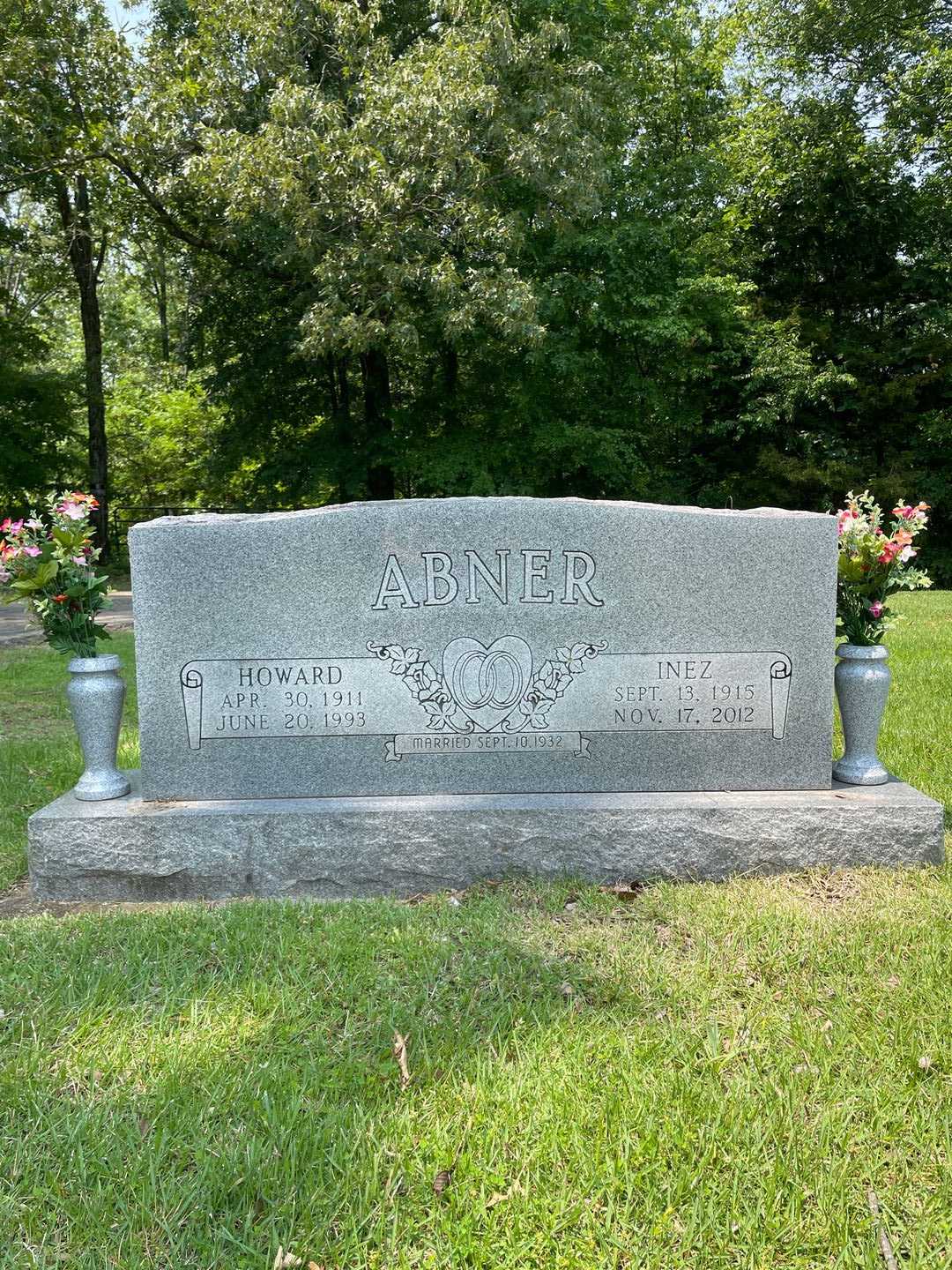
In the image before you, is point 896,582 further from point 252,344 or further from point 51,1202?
point 252,344

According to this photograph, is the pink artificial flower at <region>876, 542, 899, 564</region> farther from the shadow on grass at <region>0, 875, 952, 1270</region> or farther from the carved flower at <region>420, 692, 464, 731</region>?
the carved flower at <region>420, 692, 464, 731</region>

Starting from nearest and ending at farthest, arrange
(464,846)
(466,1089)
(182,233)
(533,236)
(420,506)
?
(466,1089)
(464,846)
(420,506)
(182,233)
(533,236)

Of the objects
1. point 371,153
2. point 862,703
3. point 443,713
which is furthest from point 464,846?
point 371,153

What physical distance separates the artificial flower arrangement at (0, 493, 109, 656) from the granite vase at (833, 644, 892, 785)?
130 inches

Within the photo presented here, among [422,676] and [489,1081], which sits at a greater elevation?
[422,676]

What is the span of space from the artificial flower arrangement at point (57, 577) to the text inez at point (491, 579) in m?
1.30

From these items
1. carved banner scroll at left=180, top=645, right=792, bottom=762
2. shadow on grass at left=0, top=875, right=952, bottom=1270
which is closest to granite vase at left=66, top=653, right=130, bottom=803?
carved banner scroll at left=180, top=645, right=792, bottom=762

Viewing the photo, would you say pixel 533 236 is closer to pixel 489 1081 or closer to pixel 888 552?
pixel 888 552

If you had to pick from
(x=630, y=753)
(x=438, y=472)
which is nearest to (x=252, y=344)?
(x=438, y=472)

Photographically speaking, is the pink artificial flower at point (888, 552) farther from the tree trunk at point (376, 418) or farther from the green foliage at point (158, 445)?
the green foliage at point (158, 445)

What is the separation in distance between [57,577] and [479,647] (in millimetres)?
1869

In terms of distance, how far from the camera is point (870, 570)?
3984 millimetres

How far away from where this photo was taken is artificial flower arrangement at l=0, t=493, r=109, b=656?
3.86m

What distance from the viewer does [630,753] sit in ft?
12.7
